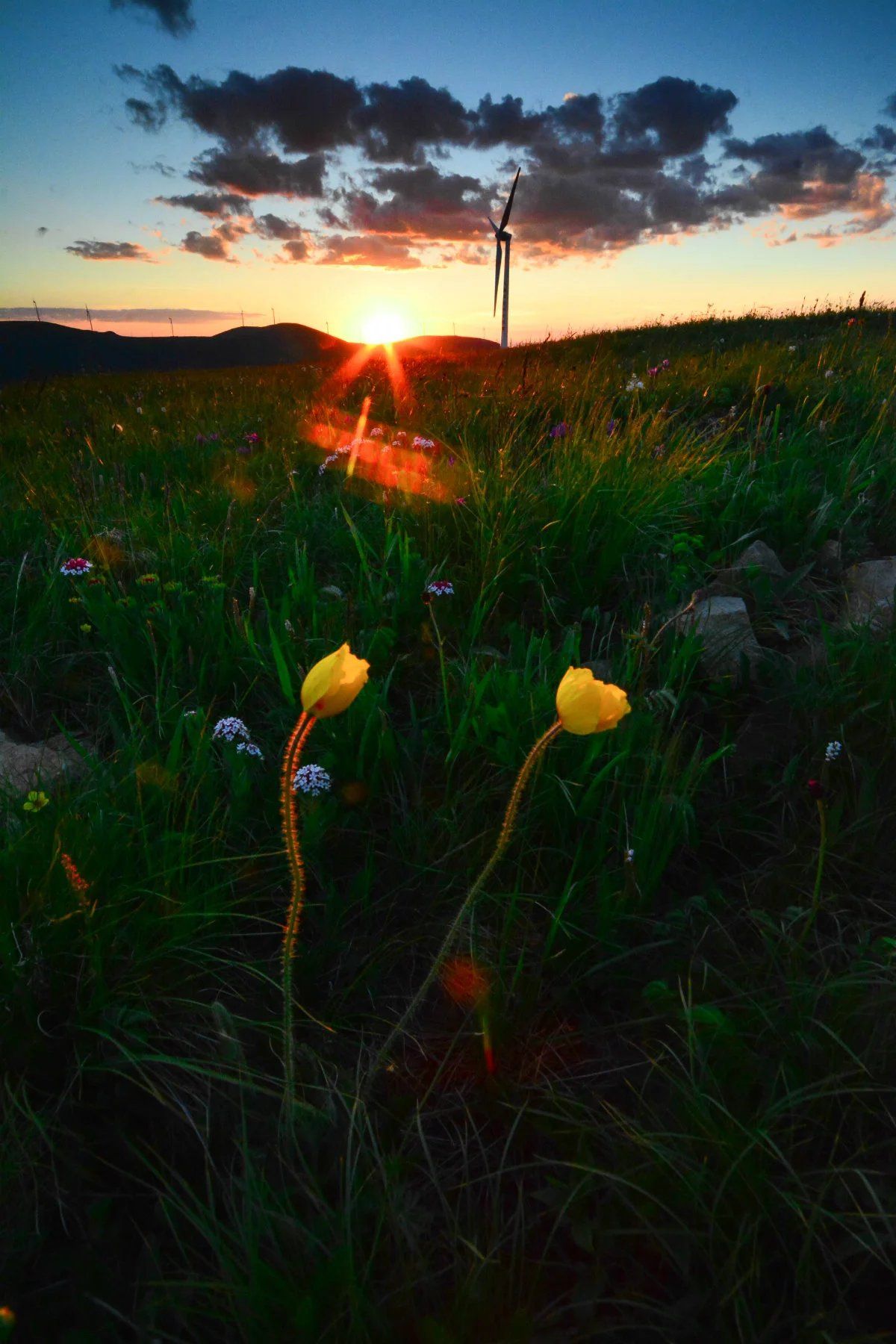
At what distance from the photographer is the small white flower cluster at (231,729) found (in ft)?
6.18

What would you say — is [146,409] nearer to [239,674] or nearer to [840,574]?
[239,674]

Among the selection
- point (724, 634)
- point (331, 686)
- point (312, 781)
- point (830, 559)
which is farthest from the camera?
point (830, 559)

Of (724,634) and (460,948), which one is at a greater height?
(724,634)

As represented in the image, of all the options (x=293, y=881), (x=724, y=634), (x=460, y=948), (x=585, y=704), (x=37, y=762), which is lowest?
(x=460, y=948)

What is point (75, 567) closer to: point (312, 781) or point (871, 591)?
point (312, 781)

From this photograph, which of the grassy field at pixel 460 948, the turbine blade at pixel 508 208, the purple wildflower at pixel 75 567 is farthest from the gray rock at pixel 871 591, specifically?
the turbine blade at pixel 508 208

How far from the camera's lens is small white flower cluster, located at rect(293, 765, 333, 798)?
175 centimetres

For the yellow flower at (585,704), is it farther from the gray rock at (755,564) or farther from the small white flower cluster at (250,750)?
the gray rock at (755,564)

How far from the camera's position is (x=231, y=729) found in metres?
1.89

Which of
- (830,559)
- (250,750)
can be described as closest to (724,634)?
(830,559)

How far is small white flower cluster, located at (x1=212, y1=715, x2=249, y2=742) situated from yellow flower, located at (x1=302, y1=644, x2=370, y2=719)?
93cm

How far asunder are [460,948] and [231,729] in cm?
83

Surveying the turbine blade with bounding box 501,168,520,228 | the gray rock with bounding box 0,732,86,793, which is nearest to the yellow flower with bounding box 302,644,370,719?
the gray rock with bounding box 0,732,86,793

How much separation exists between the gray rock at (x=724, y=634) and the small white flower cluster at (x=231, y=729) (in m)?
1.39
